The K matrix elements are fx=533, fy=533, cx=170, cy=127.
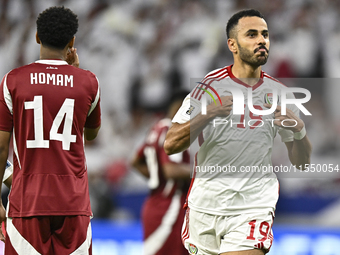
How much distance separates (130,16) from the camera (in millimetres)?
9688

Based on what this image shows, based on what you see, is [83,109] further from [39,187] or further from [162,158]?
[162,158]

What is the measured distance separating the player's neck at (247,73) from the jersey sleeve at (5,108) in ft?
4.83

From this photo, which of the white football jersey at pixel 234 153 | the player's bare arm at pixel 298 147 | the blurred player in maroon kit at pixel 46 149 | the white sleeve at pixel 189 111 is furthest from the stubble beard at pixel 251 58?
the blurred player in maroon kit at pixel 46 149

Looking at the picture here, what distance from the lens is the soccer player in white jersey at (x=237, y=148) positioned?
3.36 metres

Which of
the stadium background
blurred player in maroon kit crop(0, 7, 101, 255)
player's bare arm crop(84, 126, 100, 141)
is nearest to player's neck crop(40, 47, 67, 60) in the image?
blurred player in maroon kit crop(0, 7, 101, 255)

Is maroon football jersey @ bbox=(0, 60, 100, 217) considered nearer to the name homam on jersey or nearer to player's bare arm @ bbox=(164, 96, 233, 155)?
the name homam on jersey

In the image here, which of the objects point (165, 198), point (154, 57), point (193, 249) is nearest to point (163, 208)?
point (165, 198)

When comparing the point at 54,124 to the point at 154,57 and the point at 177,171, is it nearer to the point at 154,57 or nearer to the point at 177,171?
the point at 177,171

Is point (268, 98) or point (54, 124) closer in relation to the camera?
point (54, 124)

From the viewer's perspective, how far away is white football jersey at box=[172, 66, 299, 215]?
11.2 feet

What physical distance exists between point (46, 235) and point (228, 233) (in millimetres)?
1130

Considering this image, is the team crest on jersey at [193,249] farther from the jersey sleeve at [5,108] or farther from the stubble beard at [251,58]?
the jersey sleeve at [5,108]

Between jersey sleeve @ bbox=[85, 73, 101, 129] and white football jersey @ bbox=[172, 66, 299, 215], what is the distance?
51 cm

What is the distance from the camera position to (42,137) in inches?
121
